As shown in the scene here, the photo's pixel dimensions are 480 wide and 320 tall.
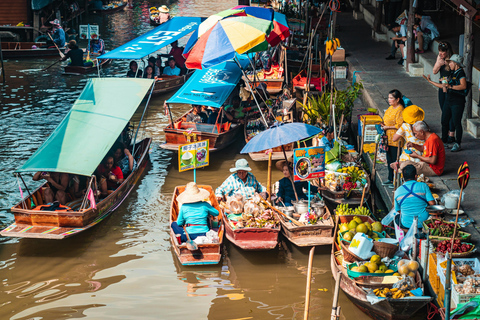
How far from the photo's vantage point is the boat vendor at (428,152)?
9.12m

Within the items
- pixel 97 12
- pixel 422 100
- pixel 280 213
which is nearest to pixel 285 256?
pixel 280 213

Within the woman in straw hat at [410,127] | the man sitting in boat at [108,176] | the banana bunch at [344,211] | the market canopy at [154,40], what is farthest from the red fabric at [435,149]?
the market canopy at [154,40]

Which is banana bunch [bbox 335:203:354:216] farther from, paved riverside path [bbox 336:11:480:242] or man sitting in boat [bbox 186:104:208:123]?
man sitting in boat [bbox 186:104:208:123]

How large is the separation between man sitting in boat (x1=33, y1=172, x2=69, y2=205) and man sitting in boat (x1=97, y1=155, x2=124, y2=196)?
27.9 inches

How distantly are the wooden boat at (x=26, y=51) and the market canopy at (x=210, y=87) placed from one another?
1108 centimetres

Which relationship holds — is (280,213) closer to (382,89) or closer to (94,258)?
(94,258)

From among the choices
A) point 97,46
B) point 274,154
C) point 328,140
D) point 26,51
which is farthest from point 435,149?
point 26,51

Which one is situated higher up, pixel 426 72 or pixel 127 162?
pixel 426 72

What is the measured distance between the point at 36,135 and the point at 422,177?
10604mm

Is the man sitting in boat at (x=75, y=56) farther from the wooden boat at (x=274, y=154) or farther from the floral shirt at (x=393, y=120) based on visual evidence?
the floral shirt at (x=393, y=120)

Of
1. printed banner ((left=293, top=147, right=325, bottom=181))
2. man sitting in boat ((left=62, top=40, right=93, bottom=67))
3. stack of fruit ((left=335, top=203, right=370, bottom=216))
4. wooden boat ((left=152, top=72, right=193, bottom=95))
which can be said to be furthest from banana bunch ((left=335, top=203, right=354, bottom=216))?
man sitting in boat ((left=62, top=40, right=93, bottom=67))

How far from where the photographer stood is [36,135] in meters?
15.3

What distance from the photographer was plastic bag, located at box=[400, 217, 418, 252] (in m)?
7.56

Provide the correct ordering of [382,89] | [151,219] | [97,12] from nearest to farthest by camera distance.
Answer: [151,219] → [382,89] → [97,12]
